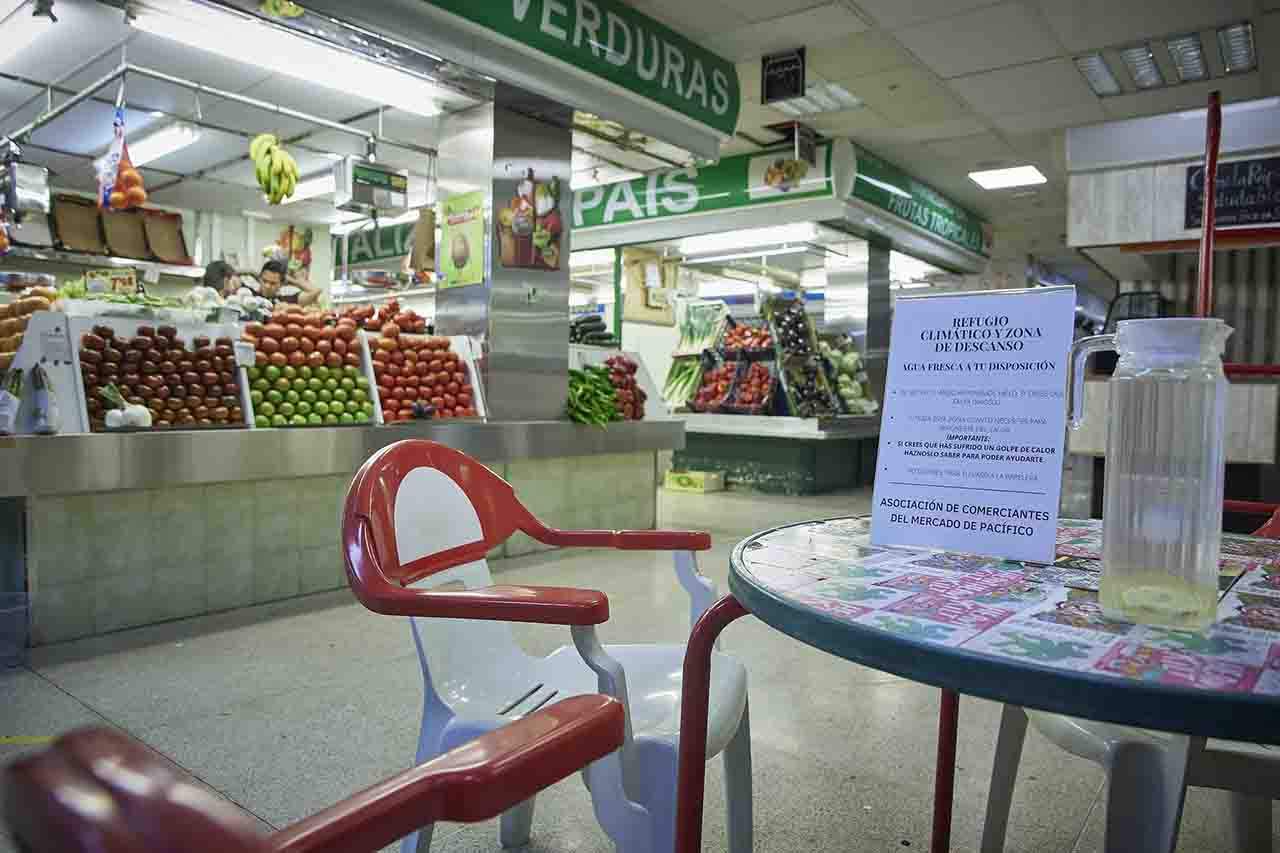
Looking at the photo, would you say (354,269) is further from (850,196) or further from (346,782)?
(346,782)

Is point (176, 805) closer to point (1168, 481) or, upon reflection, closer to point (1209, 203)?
point (1168, 481)

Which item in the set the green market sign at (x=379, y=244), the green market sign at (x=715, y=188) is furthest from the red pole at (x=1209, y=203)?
the green market sign at (x=379, y=244)

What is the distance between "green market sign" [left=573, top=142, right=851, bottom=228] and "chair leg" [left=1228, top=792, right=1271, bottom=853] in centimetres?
703

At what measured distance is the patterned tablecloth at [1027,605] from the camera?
703 millimetres

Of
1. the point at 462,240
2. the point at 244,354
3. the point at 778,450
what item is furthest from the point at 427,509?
the point at 778,450

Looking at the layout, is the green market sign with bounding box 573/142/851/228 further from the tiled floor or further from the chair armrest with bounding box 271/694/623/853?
the chair armrest with bounding box 271/694/623/853

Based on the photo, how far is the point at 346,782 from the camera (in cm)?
213

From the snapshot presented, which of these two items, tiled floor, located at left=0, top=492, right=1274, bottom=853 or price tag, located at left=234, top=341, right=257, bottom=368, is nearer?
tiled floor, located at left=0, top=492, right=1274, bottom=853

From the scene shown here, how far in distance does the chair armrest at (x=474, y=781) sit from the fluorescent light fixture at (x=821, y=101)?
6.76 metres

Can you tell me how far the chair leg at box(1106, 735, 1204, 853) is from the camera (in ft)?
3.56

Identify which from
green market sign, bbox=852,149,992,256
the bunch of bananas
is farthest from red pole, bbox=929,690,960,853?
green market sign, bbox=852,149,992,256

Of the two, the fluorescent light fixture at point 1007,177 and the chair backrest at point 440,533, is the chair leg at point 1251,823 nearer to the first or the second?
the chair backrest at point 440,533

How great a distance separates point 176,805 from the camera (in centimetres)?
38

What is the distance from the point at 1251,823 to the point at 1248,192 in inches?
122
